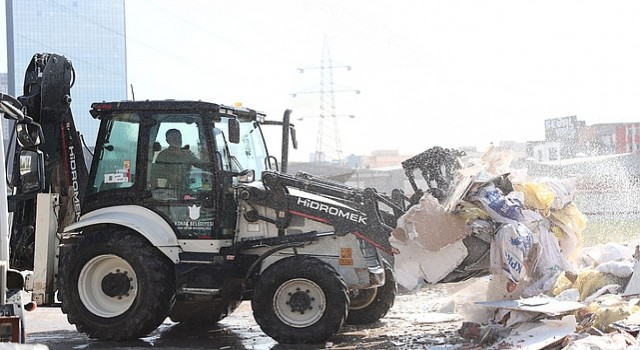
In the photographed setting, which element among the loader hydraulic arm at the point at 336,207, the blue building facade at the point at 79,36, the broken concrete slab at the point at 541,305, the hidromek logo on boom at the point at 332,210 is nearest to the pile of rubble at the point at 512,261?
the broken concrete slab at the point at 541,305

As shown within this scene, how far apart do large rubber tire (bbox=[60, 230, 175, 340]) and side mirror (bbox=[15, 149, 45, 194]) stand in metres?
A: 2.76

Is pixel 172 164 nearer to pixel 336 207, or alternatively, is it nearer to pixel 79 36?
pixel 336 207

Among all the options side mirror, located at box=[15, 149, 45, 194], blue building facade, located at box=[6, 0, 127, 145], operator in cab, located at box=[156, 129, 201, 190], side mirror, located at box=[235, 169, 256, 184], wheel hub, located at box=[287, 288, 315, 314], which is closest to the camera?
side mirror, located at box=[15, 149, 45, 194]

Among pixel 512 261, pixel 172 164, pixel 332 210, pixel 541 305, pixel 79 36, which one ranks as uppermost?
pixel 79 36

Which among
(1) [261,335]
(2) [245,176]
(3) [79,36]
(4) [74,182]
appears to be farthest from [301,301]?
(3) [79,36]

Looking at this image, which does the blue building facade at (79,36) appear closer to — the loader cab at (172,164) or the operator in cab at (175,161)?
the loader cab at (172,164)

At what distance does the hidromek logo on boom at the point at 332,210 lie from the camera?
8789mm

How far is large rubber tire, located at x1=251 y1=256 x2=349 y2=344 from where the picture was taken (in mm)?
8422

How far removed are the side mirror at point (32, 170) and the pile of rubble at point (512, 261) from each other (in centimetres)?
A: 398

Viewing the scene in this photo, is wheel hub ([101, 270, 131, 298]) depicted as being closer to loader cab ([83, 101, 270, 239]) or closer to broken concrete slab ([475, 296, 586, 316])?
loader cab ([83, 101, 270, 239])

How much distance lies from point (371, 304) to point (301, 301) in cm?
158

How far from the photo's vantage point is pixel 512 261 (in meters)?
8.24

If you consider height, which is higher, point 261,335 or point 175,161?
point 175,161

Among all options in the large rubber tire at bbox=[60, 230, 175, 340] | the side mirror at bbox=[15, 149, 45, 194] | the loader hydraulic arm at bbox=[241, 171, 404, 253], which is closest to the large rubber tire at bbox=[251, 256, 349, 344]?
the loader hydraulic arm at bbox=[241, 171, 404, 253]
